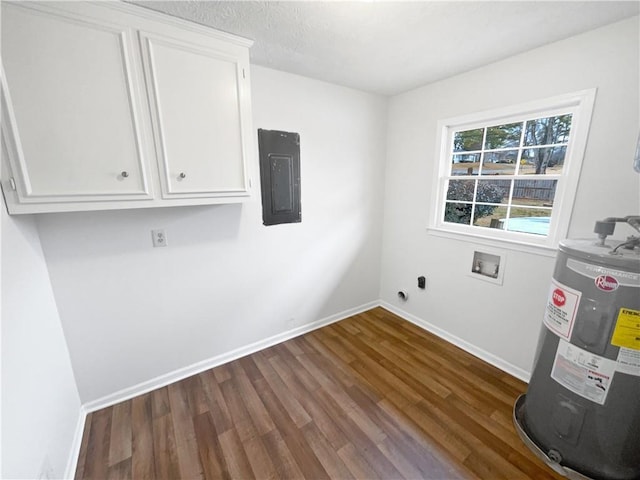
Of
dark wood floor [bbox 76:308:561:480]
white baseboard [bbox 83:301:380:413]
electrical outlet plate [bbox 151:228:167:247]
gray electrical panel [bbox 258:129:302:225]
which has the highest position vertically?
gray electrical panel [bbox 258:129:302:225]

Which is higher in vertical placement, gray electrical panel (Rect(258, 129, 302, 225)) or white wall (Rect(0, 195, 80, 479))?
gray electrical panel (Rect(258, 129, 302, 225))

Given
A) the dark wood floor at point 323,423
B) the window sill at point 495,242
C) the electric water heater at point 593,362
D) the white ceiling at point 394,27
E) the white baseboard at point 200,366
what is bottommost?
the dark wood floor at point 323,423

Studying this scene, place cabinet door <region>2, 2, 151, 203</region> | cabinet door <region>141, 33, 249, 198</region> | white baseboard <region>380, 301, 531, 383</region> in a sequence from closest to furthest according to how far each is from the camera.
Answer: cabinet door <region>2, 2, 151, 203</region> → cabinet door <region>141, 33, 249, 198</region> → white baseboard <region>380, 301, 531, 383</region>

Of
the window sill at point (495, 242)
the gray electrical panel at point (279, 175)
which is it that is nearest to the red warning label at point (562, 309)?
the window sill at point (495, 242)

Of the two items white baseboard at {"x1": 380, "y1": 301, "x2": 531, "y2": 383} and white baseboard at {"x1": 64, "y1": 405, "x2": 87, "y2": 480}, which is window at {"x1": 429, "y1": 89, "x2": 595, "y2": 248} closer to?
white baseboard at {"x1": 380, "y1": 301, "x2": 531, "y2": 383}

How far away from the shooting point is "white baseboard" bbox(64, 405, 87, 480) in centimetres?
137

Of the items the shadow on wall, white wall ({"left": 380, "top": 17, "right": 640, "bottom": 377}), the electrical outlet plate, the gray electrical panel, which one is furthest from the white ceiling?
the electrical outlet plate

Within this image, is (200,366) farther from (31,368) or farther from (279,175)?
(279,175)

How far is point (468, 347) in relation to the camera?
7.73 ft

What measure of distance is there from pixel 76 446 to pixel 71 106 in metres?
1.87

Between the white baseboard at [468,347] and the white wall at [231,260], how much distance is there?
548mm

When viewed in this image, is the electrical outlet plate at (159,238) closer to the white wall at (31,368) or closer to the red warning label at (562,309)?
the white wall at (31,368)

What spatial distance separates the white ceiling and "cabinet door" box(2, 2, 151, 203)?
37 centimetres

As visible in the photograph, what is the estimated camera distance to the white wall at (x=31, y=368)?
0.97 m
